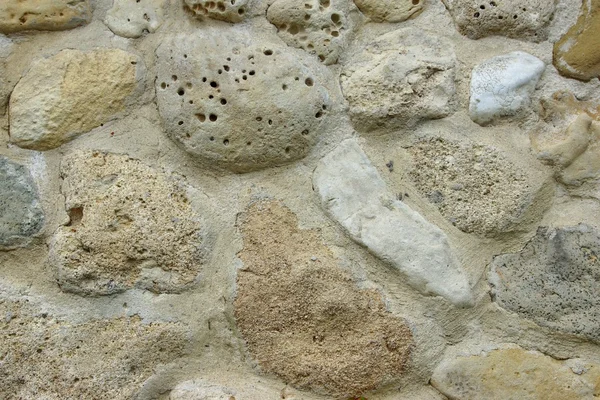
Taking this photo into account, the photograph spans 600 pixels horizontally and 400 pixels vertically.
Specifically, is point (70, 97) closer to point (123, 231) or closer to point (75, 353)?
point (123, 231)

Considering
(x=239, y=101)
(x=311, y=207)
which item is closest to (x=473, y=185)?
(x=311, y=207)

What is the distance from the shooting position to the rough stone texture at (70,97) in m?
1.01

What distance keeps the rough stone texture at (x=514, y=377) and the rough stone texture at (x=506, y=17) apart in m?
0.47

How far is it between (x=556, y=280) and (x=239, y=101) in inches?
21.0

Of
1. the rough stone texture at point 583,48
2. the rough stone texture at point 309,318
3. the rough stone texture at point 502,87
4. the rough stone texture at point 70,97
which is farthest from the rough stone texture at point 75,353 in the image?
the rough stone texture at point 583,48

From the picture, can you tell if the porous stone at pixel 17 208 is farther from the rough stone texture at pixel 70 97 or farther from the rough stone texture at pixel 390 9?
the rough stone texture at pixel 390 9

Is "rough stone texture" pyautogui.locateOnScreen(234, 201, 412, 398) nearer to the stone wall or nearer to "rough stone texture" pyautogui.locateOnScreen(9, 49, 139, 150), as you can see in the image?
the stone wall

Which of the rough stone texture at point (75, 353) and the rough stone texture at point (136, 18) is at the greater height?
the rough stone texture at point (136, 18)

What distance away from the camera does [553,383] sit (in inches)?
38.1

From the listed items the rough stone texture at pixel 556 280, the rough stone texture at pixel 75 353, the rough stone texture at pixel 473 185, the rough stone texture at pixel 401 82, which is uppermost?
the rough stone texture at pixel 401 82

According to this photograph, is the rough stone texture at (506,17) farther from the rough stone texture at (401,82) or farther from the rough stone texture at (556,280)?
the rough stone texture at (556,280)

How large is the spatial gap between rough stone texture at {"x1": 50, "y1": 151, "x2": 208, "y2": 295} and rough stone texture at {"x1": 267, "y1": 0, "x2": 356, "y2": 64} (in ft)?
0.94

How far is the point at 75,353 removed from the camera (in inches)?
39.0

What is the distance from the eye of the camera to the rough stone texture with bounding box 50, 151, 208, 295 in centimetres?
98
